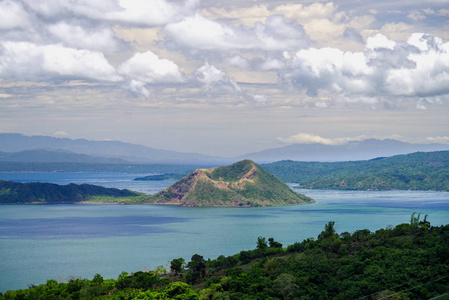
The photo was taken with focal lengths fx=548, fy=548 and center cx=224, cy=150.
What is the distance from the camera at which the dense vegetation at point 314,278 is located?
48938 mm

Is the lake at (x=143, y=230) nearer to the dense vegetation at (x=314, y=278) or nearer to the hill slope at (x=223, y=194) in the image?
the hill slope at (x=223, y=194)

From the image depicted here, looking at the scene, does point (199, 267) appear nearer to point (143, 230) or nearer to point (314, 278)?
point (314, 278)

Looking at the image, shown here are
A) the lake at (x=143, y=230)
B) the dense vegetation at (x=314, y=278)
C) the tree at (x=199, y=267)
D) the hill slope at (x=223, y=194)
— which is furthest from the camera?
the hill slope at (x=223, y=194)

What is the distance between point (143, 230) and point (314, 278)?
256 ft

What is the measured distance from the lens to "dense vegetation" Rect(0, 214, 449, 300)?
48938 mm

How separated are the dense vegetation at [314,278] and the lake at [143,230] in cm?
1311

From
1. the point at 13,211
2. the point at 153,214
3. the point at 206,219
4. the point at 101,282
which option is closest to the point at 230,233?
the point at 206,219

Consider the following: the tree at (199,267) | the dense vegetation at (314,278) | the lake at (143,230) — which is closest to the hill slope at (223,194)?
the lake at (143,230)

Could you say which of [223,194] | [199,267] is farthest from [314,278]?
[223,194]

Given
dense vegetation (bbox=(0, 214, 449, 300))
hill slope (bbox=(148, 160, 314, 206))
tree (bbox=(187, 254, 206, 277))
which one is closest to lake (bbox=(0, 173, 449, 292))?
hill slope (bbox=(148, 160, 314, 206))

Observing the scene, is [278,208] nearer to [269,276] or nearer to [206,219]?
[206,219]

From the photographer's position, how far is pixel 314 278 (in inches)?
2095

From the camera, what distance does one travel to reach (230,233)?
119 metres

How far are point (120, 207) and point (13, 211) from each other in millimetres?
34738
